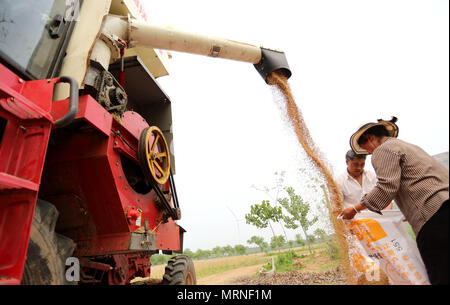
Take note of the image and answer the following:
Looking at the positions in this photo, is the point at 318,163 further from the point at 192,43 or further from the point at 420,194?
the point at 192,43

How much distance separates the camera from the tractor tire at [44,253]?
1.74 meters

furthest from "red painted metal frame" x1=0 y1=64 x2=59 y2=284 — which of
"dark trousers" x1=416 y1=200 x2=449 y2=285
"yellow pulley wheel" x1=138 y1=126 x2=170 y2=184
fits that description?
"dark trousers" x1=416 y1=200 x2=449 y2=285

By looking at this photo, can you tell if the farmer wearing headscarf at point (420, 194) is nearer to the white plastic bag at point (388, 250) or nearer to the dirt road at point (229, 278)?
the white plastic bag at point (388, 250)

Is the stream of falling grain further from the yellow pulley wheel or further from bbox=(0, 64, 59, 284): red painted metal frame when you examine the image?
bbox=(0, 64, 59, 284): red painted metal frame

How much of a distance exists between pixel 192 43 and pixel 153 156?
1.63 meters

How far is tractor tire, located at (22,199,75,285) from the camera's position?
5.71ft

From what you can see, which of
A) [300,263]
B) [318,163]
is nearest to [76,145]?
[318,163]

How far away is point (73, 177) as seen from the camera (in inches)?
93.7

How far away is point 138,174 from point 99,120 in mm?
1091

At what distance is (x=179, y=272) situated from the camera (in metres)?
3.58

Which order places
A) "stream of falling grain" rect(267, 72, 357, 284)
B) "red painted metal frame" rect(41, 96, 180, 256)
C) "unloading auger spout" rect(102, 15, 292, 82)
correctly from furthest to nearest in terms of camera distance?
"unloading auger spout" rect(102, 15, 292, 82) → "stream of falling grain" rect(267, 72, 357, 284) → "red painted metal frame" rect(41, 96, 180, 256)

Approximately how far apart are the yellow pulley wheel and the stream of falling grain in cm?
172

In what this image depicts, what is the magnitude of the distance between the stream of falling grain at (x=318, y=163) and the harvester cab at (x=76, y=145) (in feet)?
1.01

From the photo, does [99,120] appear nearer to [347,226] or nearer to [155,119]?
[155,119]
